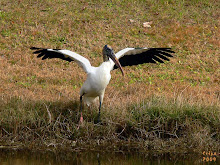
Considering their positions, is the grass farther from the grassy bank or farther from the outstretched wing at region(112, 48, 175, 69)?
the outstretched wing at region(112, 48, 175, 69)

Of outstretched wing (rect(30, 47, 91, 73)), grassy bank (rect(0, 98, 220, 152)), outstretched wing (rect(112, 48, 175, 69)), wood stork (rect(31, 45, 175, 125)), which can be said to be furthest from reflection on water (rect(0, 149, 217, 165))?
outstretched wing (rect(112, 48, 175, 69))

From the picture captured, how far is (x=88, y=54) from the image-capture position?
11719mm

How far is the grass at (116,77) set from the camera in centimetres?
671

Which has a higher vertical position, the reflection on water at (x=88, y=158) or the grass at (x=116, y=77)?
the grass at (x=116, y=77)

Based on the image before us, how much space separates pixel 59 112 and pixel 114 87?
2547mm

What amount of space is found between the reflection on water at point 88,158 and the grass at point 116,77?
27 cm

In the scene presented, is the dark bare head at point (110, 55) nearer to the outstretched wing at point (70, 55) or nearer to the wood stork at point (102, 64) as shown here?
the wood stork at point (102, 64)

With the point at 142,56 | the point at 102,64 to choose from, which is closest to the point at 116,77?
the point at 142,56

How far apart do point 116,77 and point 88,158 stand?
442 cm

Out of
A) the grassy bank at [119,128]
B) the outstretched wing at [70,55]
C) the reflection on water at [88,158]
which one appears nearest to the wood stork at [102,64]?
the outstretched wing at [70,55]

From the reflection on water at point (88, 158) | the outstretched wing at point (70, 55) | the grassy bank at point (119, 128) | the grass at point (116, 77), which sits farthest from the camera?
the outstretched wing at point (70, 55)

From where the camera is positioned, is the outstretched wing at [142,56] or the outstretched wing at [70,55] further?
the outstretched wing at [142,56]

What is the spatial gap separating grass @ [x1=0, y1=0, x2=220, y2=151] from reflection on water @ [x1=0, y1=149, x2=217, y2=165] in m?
0.27

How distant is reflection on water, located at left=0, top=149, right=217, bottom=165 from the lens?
19.3 feet
